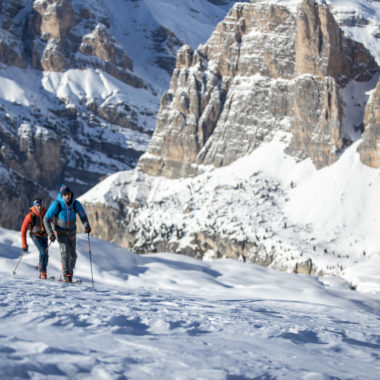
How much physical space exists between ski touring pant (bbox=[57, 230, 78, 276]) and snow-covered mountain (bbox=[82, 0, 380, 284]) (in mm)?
66740

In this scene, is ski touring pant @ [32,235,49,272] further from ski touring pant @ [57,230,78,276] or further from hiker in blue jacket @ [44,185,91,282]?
hiker in blue jacket @ [44,185,91,282]

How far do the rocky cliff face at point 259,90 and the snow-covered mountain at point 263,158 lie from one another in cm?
24

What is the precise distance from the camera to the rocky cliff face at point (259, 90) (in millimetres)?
112375

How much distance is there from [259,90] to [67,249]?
11225 cm

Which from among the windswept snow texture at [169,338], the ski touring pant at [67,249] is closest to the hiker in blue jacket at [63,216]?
the ski touring pant at [67,249]

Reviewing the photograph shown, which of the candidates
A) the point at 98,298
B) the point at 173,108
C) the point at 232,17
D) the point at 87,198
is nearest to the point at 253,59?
the point at 232,17

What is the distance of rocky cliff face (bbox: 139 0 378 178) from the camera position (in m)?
112

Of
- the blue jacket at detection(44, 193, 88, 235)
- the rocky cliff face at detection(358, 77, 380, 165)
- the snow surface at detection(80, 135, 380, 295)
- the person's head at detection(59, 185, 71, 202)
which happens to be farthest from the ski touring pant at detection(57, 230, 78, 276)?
the rocky cliff face at detection(358, 77, 380, 165)

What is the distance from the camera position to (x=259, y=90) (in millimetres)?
126500

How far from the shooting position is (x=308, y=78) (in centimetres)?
11450

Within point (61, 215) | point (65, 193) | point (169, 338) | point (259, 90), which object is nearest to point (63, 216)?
Answer: point (61, 215)

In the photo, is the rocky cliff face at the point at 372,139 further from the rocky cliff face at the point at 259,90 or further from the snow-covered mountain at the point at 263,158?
the rocky cliff face at the point at 259,90

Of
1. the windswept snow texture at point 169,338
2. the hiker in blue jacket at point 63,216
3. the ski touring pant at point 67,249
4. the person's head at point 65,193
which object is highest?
the person's head at point 65,193

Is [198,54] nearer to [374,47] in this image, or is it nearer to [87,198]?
[87,198]
